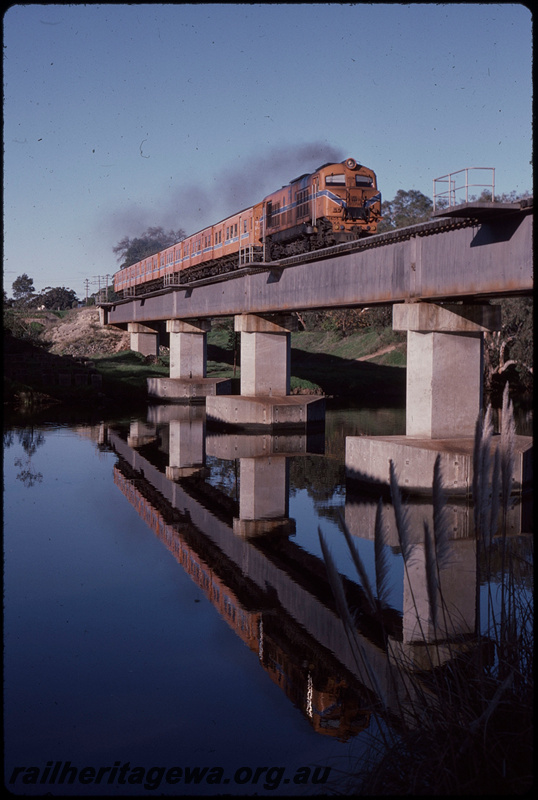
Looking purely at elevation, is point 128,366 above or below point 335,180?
below

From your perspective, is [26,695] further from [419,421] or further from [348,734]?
[419,421]

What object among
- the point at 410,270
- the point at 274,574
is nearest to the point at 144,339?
the point at 410,270

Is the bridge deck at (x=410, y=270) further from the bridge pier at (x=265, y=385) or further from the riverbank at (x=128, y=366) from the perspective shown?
the riverbank at (x=128, y=366)

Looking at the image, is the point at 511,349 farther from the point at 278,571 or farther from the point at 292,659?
the point at 292,659

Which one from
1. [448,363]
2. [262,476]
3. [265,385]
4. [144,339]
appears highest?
[144,339]

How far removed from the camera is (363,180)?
29.7 m

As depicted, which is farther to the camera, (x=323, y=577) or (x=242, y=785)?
(x=323, y=577)

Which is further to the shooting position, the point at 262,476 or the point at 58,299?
the point at 58,299

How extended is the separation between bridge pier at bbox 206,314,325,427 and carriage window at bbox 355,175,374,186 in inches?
279

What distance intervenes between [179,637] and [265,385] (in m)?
25.1

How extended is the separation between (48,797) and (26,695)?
218cm

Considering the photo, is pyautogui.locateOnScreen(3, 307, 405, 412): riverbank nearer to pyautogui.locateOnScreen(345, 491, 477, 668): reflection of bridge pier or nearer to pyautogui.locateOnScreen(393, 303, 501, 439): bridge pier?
pyautogui.locateOnScreen(393, 303, 501, 439): bridge pier

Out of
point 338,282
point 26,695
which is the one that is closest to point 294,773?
point 26,695

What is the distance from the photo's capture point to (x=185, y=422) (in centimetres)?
3656
